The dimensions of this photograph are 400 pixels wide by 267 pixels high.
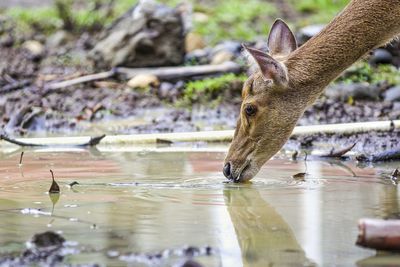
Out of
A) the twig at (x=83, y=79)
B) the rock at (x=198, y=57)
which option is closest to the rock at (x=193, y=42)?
the rock at (x=198, y=57)

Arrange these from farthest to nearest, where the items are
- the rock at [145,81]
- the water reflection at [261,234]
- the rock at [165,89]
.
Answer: the rock at [145,81] < the rock at [165,89] < the water reflection at [261,234]

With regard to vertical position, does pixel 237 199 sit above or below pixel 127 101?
below

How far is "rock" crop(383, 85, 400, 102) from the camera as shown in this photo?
10.9 metres

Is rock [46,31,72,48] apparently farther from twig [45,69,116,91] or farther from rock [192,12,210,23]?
twig [45,69,116,91]

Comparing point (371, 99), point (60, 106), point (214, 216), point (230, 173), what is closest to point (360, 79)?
point (371, 99)

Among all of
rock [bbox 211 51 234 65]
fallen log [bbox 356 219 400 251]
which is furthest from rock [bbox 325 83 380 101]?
fallen log [bbox 356 219 400 251]

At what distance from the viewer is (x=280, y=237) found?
182 inches

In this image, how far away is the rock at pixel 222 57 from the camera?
41.8ft

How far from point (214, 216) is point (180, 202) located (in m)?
0.48

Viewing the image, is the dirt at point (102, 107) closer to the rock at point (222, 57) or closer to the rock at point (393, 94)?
the rock at point (393, 94)

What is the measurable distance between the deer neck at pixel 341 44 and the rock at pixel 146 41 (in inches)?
218

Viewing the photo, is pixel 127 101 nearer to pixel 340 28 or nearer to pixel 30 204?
pixel 340 28

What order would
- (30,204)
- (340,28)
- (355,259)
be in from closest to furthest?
1. (355,259)
2. (30,204)
3. (340,28)

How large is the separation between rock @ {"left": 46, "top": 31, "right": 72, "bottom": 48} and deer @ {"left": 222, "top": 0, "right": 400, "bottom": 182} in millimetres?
A: 7973
